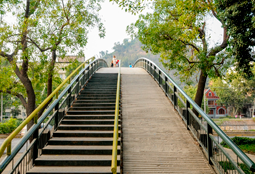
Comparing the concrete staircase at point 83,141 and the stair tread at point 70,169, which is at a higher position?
the concrete staircase at point 83,141

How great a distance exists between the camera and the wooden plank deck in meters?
4.64

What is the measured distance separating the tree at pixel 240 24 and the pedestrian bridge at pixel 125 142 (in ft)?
10.4

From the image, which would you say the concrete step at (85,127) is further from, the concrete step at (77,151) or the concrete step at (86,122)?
the concrete step at (77,151)

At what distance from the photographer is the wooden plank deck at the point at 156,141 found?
4.64 m

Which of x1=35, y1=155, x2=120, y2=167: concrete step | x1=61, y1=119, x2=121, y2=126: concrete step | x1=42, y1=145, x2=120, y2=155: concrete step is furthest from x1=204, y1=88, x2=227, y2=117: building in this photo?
x1=35, y1=155, x2=120, y2=167: concrete step

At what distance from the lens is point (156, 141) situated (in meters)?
5.67

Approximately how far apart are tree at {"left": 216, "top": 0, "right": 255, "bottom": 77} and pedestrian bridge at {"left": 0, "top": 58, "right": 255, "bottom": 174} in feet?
10.4

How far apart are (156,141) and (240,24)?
5745 mm

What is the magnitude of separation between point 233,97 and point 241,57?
54.9 metres

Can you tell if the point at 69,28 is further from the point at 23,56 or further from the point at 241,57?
the point at 241,57

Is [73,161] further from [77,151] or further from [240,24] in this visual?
[240,24]

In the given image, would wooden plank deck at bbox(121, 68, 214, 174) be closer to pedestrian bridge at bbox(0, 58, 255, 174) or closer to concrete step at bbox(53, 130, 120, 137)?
pedestrian bridge at bbox(0, 58, 255, 174)

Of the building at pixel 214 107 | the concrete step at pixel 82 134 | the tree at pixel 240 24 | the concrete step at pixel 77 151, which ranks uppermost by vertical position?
the tree at pixel 240 24

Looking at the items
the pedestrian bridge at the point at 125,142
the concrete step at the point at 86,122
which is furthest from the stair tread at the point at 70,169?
the concrete step at the point at 86,122
